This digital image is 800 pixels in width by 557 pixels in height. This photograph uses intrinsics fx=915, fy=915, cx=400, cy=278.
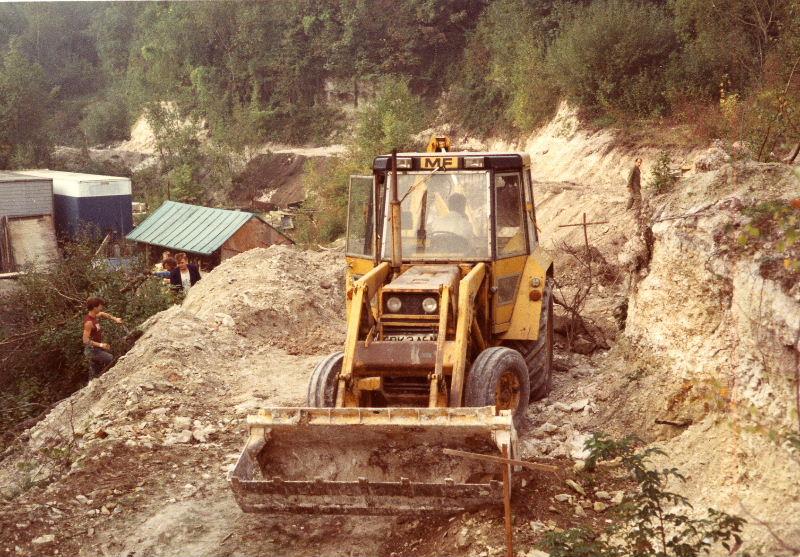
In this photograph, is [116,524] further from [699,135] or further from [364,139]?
[364,139]

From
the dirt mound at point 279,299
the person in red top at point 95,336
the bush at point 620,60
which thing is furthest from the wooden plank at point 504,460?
the bush at point 620,60

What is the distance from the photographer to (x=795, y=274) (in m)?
6.71

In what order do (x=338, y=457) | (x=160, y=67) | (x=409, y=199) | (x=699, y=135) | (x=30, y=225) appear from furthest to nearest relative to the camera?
(x=160, y=67) < (x=30, y=225) < (x=699, y=135) < (x=409, y=199) < (x=338, y=457)

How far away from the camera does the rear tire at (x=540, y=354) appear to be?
30.6 feet

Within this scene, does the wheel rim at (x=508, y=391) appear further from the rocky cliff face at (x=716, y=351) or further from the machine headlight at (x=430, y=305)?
the machine headlight at (x=430, y=305)

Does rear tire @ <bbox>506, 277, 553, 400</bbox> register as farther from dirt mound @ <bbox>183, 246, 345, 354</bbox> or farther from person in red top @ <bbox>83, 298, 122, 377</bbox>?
person in red top @ <bbox>83, 298, 122, 377</bbox>

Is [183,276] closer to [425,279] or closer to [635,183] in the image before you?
[635,183]

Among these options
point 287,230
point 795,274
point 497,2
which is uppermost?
point 497,2

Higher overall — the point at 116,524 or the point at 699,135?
the point at 699,135

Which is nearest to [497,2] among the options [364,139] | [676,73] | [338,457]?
[364,139]

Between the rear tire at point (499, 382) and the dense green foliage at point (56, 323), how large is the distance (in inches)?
311

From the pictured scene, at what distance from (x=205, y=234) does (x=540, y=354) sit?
18261 millimetres

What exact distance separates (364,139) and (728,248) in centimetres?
2356

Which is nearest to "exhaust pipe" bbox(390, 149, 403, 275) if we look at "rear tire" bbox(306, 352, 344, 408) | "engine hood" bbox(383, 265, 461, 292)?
"engine hood" bbox(383, 265, 461, 292)
